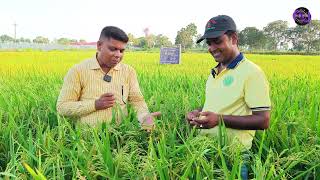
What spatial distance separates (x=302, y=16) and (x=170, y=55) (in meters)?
7.46

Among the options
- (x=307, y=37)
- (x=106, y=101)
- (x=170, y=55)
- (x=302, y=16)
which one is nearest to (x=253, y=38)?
(x=307, y=37)

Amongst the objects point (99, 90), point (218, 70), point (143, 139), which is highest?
point (218, 70)

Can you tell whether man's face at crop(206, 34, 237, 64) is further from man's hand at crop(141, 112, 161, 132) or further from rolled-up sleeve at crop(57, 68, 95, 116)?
rolled-up sleeve at crop(57, 68, 95, 116)

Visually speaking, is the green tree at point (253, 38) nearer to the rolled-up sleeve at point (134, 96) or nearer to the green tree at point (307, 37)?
the green tree at point (307, 37)

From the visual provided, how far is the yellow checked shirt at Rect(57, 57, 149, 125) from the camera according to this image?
7.62 feet

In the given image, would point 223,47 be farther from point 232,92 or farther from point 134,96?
point 134,96

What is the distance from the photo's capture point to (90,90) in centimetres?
241

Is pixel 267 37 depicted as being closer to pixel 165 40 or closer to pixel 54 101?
pixel 165 40

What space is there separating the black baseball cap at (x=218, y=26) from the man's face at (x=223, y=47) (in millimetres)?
24

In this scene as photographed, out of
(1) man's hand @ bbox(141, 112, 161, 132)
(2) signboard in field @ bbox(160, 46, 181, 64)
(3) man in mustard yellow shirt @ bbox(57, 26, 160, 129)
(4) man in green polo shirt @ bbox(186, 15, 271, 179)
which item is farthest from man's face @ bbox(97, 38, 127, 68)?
(2) signboard in field @ bbox(160, 46, 181, 64)

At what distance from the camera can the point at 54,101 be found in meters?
3.11

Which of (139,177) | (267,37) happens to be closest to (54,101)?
(139,177)

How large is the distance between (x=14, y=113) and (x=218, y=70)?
4.79 feet

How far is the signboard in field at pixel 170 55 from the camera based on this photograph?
440 inches
